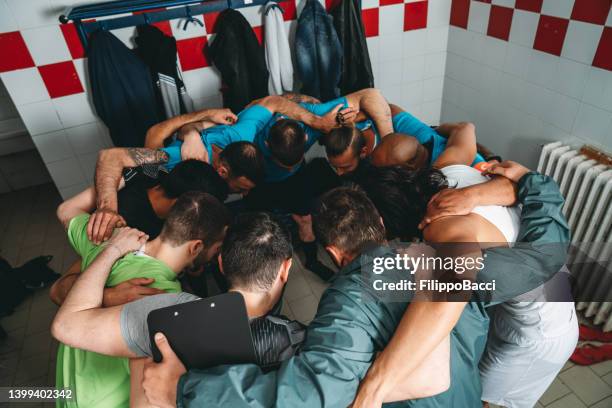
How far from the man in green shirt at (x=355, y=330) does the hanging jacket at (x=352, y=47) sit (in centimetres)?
157

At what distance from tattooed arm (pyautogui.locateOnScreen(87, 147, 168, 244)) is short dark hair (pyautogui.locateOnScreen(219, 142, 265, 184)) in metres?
0.32

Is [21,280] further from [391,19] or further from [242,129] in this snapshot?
[391,19]

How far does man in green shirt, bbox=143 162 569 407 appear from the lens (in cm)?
76

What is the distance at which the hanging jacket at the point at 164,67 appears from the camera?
86.0 inches

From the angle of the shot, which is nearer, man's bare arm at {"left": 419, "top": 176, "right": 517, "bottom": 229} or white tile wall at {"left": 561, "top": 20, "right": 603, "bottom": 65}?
man's bare arm at {"left": 419, "top": 176, "right": 517, "bottom": 229}

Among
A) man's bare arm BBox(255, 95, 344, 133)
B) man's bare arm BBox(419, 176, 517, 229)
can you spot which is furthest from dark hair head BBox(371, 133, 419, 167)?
man's bare arm BBox(255, 95, 344, 133)

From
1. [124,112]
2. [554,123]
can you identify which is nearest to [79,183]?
[124,112]

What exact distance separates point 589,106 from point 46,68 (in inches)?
110

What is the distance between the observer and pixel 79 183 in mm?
2537

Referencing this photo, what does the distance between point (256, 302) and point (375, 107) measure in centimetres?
144

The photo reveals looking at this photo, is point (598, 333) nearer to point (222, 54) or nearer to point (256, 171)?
point (256, 171)

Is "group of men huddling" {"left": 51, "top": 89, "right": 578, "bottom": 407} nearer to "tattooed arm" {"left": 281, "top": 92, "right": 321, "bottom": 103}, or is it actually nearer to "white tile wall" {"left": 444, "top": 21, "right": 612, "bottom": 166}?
"tattooed arm" {"left": 281, "top": 92, "right": 321, "bottom": 103}

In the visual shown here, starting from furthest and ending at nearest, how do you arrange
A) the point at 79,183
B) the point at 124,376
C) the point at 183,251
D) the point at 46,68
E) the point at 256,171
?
the point at 79,183 < the point at 46,68 < the point at 256,171 < the point at 183,251 < the point at 124,376

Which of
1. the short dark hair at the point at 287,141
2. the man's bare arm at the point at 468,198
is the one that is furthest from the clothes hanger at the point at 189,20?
the man's bare arm at the point at 468,198
